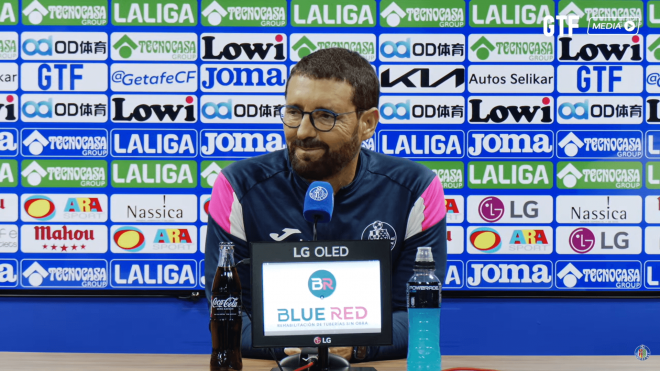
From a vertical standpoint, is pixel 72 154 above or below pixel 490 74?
below

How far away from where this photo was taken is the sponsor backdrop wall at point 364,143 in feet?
7.98

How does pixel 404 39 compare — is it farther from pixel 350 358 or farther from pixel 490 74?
pixel 350 358

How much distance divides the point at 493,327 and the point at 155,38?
6.21 feet

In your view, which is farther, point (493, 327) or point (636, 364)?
point (493, 327)

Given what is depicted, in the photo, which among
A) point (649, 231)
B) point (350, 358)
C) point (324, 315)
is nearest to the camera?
point (324, 315)

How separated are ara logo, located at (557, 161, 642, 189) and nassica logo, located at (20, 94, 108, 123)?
195 cm

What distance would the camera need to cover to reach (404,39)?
2.45 m

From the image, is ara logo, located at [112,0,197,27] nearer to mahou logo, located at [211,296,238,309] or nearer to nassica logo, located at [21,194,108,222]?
nassica logo, located at [21,194,108,222]

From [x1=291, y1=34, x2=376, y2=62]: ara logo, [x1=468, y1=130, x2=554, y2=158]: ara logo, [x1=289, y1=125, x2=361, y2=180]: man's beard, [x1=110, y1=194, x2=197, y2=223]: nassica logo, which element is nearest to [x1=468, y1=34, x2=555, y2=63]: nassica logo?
[x1=468, y1=130, x2=554, y2=158]: ara logo

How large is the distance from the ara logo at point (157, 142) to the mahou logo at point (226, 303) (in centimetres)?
136

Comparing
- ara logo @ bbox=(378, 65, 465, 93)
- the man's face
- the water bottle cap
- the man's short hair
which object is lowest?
the water bottle cap

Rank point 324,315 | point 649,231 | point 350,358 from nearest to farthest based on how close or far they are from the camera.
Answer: point 324,315 < point 350,358 < point 649,231

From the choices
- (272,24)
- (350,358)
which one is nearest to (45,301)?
(272,24)

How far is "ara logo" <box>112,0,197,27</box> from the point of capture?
2.46 metres
